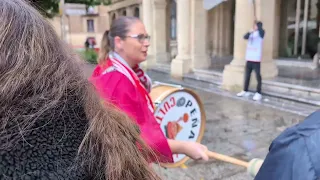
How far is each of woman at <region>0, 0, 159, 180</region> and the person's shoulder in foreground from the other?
0.46 m

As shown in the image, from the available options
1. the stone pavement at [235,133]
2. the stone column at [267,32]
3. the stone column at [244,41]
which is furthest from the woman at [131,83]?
the stone column at [267,32]

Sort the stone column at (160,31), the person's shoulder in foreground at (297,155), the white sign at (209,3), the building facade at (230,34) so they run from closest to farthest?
the person's shoulder in foreground at (297,155) → the building facade at (230,34) → the white sign at (209,3) → the stone column at (160,31)

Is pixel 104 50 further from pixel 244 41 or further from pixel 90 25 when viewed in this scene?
pixel 90 25

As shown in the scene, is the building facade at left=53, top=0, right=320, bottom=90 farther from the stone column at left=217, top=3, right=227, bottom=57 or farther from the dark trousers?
the dark trousers

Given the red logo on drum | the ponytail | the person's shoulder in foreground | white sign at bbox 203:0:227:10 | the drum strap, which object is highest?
white sign at bbox 203:0:227:10

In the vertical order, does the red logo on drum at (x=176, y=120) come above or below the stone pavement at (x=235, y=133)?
above

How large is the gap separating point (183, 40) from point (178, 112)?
903 cm

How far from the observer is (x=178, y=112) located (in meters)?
3.27

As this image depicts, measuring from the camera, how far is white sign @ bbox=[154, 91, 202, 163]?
317 cm

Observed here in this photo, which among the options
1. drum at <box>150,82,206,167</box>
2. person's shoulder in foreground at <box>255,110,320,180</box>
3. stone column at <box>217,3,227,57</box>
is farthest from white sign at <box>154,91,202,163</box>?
stone column at <box>217,3,227,57</box>

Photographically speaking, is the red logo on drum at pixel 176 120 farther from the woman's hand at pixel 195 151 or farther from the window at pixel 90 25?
the window at pixel 90 25

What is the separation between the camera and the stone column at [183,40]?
38.3ft

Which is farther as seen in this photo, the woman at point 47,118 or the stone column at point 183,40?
the stone column at point 183,40

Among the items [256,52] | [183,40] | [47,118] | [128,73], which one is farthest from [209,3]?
[47,118]
